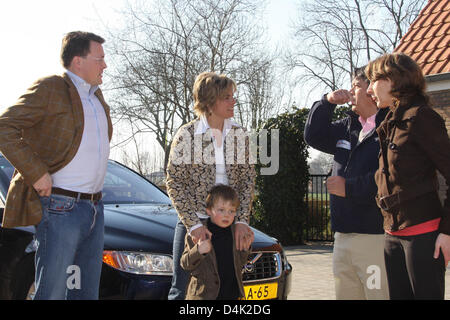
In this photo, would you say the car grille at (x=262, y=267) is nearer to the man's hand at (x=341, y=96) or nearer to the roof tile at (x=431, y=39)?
the man's hand at (x=341, y=96)

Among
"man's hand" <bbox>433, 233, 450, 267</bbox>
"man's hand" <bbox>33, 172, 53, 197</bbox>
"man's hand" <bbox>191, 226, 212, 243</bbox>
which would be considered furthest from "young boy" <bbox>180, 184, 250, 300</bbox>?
"man's hand" <bbox>433, 233, 450, 267</bbox>

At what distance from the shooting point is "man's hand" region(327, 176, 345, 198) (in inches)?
134

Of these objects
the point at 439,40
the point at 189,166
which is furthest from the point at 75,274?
the point at 439,40

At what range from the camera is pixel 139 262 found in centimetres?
380

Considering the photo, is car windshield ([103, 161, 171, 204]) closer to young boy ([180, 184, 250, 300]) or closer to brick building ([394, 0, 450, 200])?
young boy ([180, 184, 250, 300])

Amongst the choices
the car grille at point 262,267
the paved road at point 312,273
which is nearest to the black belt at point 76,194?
the car grille at point 262,267

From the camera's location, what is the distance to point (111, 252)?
150 inches

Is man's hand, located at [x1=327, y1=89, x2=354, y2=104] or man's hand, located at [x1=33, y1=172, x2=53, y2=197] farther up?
man's hand, located at [x1=327, y1=89, x2=354, y2=104]

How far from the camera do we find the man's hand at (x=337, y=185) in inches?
134

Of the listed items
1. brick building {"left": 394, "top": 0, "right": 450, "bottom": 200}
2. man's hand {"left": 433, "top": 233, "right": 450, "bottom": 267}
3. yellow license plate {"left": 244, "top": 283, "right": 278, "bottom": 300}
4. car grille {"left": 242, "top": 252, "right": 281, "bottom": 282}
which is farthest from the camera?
brick building {"left": 394, "top": 0, "right": 450, "bottom": 200}

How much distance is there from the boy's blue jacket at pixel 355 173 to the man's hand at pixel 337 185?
27 millimetres

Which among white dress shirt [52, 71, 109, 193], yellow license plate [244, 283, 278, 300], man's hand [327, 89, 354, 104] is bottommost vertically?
yellow license plate [244, 283, 278, 300]

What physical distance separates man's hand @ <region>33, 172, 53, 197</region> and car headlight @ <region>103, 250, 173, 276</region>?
37.3 inches

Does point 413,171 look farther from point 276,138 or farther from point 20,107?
point 276,138
